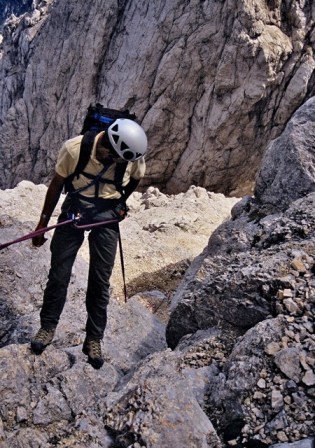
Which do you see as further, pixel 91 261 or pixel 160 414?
pixel 91 261

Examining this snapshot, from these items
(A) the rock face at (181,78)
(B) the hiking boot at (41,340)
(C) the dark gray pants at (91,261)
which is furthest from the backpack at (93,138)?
(A) the rock face at (181,78)

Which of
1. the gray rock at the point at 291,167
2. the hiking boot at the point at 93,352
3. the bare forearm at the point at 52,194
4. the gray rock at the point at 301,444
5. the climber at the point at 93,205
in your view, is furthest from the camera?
the gray rock at the point at 291,167

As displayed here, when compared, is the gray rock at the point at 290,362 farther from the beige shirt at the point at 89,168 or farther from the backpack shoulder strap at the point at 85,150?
the backpack shoulder strap at the point at 85,150

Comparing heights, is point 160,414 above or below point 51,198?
below

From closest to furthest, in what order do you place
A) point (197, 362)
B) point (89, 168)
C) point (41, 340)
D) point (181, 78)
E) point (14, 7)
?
point (197, 362) < point (89, 168) < point (41, 340) < point (181, 78) < point (14, 7)

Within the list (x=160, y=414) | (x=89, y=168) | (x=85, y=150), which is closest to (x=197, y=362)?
(x=160, y=414)

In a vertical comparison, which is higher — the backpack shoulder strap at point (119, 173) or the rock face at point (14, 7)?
the backpack shoulder strap at point (119, 173)

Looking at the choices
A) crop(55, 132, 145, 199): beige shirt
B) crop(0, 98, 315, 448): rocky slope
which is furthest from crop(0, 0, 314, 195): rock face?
crop(55, 132, 145, 199): beige shirt

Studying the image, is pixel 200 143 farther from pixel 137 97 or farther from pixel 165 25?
pixel 165 25

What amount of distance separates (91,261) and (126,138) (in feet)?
5.90

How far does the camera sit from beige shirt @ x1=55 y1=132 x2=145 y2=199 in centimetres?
540

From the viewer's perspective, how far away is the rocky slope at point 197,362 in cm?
437

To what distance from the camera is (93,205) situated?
5.75m

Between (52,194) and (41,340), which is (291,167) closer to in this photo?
(52,194)
